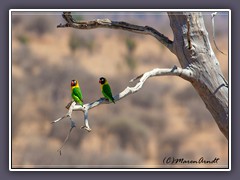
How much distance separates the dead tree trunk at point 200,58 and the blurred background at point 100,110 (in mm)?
10156

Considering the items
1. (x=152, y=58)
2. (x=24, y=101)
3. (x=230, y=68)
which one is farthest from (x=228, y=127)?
(x=152, y=58)

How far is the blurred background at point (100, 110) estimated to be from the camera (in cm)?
1650

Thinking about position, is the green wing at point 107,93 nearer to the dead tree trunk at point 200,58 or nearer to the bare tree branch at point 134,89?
the bare tree branch at point 134,89

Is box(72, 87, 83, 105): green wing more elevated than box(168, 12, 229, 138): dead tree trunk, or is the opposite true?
box(168, 12, 229, 138): dead tree trunk

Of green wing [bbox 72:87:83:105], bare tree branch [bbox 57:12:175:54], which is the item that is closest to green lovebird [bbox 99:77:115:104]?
green wing [bbox 72:87:83:105]

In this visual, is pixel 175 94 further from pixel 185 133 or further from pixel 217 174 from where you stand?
pixel 217 174

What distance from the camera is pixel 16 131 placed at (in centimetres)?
1744

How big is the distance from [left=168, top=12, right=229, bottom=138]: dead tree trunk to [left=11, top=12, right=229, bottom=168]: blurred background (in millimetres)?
10156

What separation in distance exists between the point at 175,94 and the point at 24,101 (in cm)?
610

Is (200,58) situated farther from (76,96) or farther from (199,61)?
(76,96)

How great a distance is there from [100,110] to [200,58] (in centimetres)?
1590

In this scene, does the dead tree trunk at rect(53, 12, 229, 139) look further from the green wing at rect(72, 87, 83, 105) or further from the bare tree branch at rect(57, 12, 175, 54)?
the green wing at rect(72, 87, 83, 105)

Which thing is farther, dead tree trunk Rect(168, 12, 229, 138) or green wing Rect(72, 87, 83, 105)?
green wing Rect(72, 87, 83, 105)

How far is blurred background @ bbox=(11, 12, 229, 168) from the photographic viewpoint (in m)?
16.5
